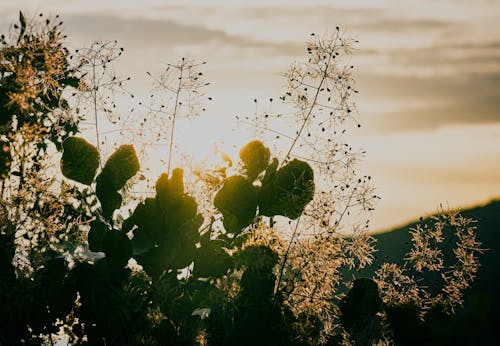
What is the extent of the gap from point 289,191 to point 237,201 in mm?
134

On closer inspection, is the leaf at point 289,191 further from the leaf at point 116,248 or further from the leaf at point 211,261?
the leaf at point 116,248

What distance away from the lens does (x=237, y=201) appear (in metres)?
1.43

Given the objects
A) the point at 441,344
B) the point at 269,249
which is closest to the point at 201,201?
the point at 269,249

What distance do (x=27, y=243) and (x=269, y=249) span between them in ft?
2.23

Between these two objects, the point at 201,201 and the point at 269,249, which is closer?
the point at 269,249

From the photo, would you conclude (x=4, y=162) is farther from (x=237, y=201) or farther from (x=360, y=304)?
(x=360, y=304)

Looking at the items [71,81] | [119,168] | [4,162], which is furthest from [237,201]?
[71,81]

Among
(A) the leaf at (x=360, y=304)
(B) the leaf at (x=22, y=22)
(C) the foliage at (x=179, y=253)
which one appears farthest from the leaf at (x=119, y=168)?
(A) the leaf at (x=360, y=304)

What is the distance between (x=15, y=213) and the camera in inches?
58.6

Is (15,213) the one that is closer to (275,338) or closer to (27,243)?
(27,243)

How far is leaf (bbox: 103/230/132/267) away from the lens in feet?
4.56

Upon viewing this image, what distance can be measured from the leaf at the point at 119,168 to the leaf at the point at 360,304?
2.15 feet

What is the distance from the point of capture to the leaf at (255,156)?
1514 mm

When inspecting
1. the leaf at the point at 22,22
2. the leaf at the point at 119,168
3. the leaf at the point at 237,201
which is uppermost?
the leaf at the point at 22,22
